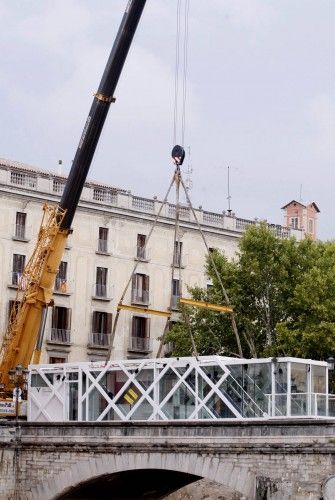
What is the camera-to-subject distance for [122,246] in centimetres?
8881

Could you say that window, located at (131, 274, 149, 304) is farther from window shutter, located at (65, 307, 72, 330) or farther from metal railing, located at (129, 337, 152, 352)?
window shutter, located at (65, 307, 72, 330)

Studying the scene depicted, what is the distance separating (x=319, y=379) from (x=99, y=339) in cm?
3718

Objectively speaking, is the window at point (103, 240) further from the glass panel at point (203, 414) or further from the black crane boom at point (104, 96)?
the glass panel at point (203, 414)

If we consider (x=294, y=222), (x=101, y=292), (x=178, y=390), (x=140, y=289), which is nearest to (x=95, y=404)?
(x=178, y=390)

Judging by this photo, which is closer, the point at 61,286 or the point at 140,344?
the point at 61,286

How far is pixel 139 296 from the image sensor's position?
291 feet

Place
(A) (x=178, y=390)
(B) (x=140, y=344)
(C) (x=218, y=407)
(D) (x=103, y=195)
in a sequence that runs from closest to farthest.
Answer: (C) (x=218, y=407) < (A) (x=178, y=390) < (B) (x=140, y=344) < (D) (x=103, y=195)

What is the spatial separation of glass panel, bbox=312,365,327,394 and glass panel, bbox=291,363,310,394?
505 millimetres

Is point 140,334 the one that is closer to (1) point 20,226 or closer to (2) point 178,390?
(1) point 20,226

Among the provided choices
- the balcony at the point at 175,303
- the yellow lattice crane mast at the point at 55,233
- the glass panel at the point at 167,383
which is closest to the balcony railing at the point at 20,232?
the balcony at the point at 175,303

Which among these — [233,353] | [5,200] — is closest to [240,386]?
[233,353]

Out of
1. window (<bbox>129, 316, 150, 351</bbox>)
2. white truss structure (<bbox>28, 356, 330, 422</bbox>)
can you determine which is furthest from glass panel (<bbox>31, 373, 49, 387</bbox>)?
window (<bbox>129, 316, 150, 351</bbox>)

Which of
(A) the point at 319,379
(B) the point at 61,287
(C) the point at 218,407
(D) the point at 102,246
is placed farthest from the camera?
(D) the point at 102,246

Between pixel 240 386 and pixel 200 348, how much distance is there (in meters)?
31.5
